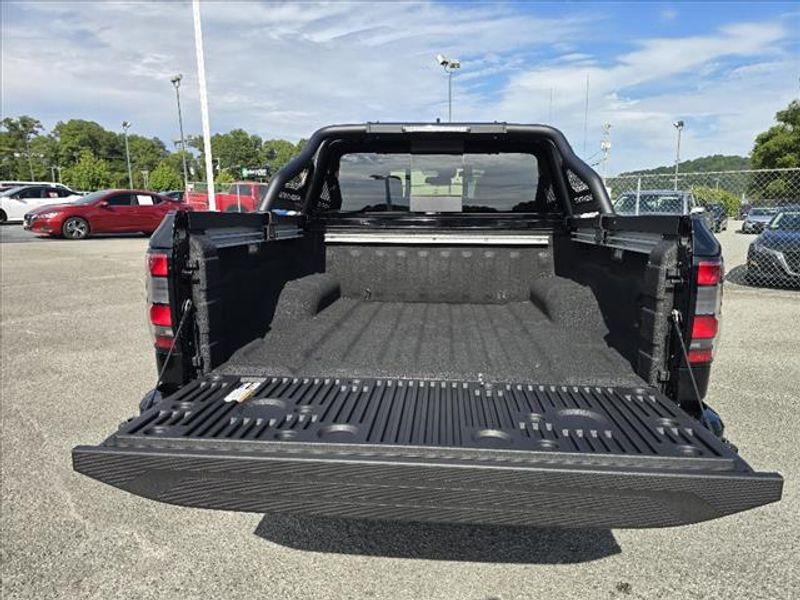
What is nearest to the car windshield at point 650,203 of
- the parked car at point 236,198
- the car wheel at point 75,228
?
the parked car at point 236,198

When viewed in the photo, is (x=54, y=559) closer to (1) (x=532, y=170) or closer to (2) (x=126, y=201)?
(1) (x=532, y=170)

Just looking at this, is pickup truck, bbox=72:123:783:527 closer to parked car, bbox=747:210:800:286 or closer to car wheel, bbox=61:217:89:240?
parked car, bbox=747:210:800:286

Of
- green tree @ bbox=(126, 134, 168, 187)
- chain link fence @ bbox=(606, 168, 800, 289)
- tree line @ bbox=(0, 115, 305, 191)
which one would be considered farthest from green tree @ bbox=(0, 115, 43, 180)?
chain link fence @ bbox=(606, 168, 800, 289)

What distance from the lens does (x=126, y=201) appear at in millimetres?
18844

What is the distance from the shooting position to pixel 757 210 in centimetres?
2323

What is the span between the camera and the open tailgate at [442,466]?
1.57 m

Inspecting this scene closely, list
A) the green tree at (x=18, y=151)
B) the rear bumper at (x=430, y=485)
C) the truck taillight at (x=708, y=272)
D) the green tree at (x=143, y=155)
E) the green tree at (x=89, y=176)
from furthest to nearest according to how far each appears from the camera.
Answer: the green tree at (x=143, y=155)
the green tree at (x=18, y=151)
the green tree at (x=89, y=176)
the truck taillight at (x=708, y=272)
the rear bumper at (x=430, y=485)

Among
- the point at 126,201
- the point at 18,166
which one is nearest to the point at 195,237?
the point at 126,201

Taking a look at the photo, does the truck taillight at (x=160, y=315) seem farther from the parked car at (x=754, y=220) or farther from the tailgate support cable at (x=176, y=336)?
the parked car at (x=754, y=220)

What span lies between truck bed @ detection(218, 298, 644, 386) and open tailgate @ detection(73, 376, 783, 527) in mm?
470

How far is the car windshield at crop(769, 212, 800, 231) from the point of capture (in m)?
10.1

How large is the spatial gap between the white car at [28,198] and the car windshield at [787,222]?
1025 inches

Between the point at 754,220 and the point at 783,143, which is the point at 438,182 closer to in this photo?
the point at 754,220

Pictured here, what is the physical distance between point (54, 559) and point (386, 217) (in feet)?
9.62
